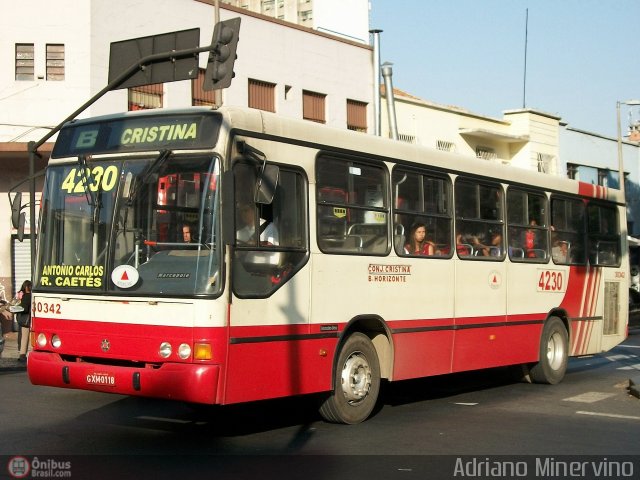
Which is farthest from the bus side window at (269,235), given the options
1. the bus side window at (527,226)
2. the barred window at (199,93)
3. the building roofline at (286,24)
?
the building roofline at (286,24)

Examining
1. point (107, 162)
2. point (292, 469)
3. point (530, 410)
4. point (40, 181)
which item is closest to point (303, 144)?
point (107, 162)

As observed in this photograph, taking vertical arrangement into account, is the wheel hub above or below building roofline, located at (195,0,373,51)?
below

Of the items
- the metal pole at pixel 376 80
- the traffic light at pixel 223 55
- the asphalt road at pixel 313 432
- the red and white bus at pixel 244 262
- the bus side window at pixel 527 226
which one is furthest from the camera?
the metal pole at pixel 376 80

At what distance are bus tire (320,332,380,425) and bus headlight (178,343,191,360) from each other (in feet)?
6.64

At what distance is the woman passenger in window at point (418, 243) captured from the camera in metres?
11.4

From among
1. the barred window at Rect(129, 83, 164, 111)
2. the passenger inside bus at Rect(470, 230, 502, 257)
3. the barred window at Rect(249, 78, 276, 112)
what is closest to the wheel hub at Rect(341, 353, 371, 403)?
the passenger inside bus at Rect(470, 230, 502, 257)

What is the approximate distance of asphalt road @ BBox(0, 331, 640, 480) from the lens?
27.4ft

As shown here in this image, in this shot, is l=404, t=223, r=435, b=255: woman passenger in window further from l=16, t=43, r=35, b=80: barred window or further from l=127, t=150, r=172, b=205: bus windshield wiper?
l=16, t=43, r=35, b=80: barred window

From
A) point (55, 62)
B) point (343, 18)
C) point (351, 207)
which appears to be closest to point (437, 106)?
point (343, 18)

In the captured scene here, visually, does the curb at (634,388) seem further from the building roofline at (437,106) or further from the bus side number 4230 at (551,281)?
the building roofline at (437,106)

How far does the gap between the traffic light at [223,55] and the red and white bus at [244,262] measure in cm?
283

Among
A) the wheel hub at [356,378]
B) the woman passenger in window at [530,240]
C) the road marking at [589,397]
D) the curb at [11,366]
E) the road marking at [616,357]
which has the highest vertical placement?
the woman passenger in window at [530,240]

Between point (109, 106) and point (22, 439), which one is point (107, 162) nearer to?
point (22, 439)

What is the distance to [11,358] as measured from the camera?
18828 mm
